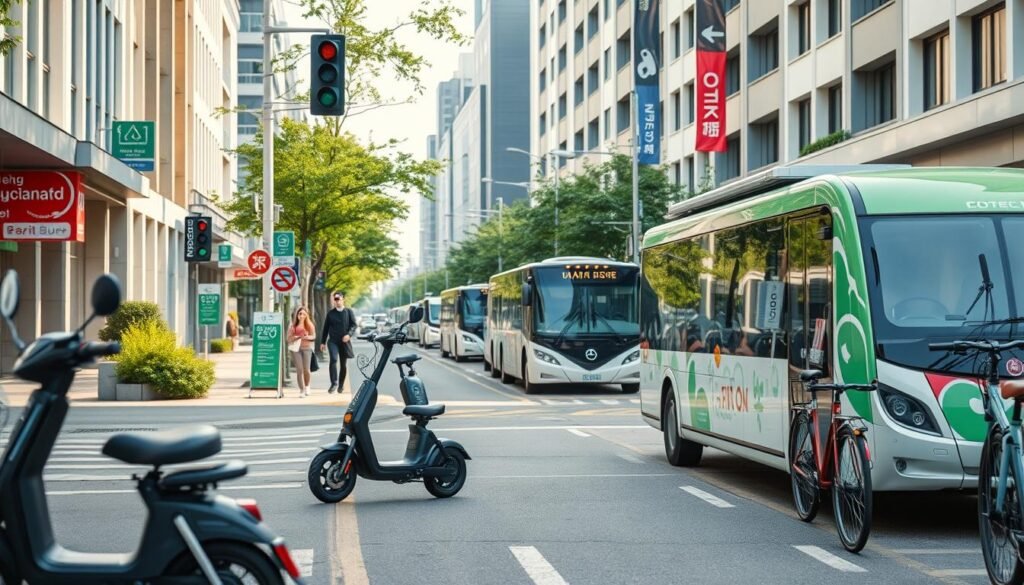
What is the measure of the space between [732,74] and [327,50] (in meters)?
35.7

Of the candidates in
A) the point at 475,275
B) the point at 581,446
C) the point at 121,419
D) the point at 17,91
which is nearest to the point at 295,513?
the point at 581,446

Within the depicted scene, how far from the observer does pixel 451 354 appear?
2261 inches

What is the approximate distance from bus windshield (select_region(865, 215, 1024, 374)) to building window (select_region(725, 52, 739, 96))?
40.8m

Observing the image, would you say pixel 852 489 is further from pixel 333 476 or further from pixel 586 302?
pixel 586 302

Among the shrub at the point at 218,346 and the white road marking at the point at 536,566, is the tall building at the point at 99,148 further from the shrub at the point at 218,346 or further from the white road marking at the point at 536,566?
the white road marking at the point at 536,566

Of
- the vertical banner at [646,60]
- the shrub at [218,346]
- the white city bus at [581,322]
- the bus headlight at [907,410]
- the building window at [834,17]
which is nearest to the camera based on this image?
the bus headlight at [907,410]

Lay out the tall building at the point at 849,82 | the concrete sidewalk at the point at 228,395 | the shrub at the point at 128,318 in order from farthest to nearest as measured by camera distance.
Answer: the shrub at the point at 128,318, the tall building at the point at 849,82, the concrete sidewalk at the point at 228,395

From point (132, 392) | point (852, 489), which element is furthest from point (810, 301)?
point (132, 392)

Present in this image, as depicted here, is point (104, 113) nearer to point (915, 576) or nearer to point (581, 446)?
point (581, 446)

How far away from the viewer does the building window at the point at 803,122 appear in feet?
141

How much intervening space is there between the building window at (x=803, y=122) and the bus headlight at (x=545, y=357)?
15.8 meters

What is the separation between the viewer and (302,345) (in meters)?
28.3

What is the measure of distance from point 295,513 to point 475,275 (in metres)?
81.1

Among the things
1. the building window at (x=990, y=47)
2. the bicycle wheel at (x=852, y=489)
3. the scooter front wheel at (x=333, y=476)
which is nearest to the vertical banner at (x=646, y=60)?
the building window at (x=990, y=47)
